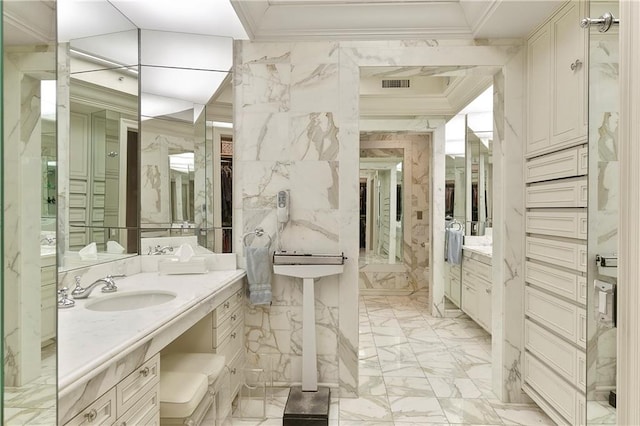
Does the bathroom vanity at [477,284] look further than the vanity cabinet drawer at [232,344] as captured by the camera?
Yes

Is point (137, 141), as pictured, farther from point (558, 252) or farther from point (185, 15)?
point (558, 252)

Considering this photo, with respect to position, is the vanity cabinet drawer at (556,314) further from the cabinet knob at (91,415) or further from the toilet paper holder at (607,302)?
the cabinet knob at (91,415)

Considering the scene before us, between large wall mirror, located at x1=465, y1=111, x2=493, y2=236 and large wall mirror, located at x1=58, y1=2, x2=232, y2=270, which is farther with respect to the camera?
large wall mirror, located at x1=465, y1=111, x2=493, y2=236

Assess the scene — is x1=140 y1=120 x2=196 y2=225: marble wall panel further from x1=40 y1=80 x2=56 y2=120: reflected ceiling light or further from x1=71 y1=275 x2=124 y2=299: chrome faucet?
x1=40 y1=80 x2=56 y2=120: reflected ceiling light

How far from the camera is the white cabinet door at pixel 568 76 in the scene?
2.03 metres

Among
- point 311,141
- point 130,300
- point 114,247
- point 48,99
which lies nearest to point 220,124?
point 311,141

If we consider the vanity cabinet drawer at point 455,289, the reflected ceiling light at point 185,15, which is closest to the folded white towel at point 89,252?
the reflected ceiling light at point 185,15

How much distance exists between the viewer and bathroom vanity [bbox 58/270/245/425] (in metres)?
1.08

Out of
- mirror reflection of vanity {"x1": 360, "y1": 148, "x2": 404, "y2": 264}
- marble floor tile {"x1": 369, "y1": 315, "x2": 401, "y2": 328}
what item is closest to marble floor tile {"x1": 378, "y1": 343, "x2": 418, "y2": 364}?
marble floor tile {"x1": 369, "y1": 315, "x2": 401, "y2": 328}

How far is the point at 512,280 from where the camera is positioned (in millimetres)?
2623

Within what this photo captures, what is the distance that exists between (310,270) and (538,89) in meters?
1.92

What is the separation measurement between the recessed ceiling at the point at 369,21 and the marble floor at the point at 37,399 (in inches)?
93.0

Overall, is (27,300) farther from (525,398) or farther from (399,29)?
(525,398)

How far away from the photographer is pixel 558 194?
222 cm
